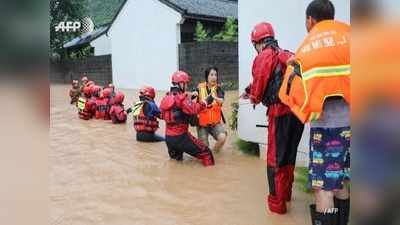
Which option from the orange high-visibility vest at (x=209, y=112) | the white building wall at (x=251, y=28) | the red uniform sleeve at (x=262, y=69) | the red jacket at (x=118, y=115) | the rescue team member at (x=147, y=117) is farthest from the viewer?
the red jacket at (x=118, y=115)

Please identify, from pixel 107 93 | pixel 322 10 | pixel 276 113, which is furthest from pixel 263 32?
pixel 107 93

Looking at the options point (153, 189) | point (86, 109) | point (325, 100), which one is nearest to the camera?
point (325, 100)

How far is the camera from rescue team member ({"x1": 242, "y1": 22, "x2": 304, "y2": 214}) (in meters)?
3.84

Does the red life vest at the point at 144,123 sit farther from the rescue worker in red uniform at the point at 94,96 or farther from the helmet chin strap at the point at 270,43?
the helmet chin strap at the point at 270,43

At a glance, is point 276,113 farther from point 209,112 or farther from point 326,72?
point 209,112

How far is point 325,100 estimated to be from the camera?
281cm

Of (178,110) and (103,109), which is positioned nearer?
(178,110)

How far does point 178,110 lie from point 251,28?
1480 mm

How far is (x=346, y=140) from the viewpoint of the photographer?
2838 millimetres

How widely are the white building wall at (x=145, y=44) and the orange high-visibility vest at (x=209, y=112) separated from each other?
11.2m

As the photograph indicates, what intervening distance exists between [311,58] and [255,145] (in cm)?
391

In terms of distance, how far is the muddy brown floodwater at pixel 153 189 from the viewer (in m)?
4.08

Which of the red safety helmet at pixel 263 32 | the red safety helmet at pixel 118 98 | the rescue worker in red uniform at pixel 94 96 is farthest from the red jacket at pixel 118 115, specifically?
the red safety helmet at pixel 263 32

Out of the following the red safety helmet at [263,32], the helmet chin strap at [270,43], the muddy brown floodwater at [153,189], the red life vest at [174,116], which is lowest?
the muddy brown floodwater at [153,189]
